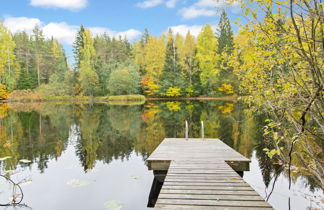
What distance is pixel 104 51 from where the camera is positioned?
52.8m

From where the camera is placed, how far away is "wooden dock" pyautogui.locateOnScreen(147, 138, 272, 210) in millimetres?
2975

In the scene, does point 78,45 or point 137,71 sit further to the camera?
point 78,45

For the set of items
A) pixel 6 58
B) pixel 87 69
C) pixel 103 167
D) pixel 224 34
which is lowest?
pixel 103 167

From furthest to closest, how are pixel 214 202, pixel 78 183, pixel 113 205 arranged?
pixel 78 183 < pixel 113 205 < pixel 214 202

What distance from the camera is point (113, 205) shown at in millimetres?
4512

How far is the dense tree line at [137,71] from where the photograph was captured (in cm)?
3797

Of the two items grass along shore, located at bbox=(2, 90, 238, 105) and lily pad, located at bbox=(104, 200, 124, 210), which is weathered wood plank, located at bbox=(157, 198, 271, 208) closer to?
lily pad, located at bbox=(104, 200, 124, 210)

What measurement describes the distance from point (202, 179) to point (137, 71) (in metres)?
40.5

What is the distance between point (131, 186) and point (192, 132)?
6960 millimetres

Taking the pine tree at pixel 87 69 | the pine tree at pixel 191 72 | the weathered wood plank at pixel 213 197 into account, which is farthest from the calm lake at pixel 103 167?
the pine tree at pixel 87 69

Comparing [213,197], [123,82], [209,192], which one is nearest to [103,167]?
[209,192]

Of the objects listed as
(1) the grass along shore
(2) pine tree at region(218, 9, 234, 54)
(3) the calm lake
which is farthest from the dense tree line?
(3) the calm lake

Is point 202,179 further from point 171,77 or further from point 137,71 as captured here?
point 137,71

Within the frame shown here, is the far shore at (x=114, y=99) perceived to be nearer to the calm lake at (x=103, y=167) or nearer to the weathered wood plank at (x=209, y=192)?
the calm lake at (x=103, y=167)
